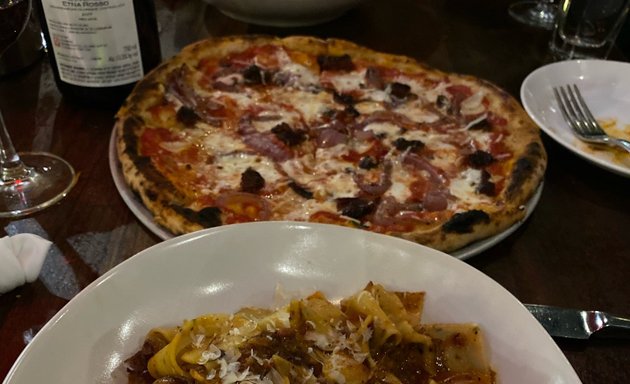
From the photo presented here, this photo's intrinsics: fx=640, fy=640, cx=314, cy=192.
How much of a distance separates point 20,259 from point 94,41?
64cm

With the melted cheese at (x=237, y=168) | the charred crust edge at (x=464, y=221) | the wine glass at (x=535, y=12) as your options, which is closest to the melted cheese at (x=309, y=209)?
the melted cheese at (x=237, y=168)

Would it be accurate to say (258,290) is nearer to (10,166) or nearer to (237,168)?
(237,168)

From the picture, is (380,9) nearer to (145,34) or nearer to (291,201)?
(145,34)

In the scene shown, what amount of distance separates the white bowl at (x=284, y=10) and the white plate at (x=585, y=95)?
27.0 inches

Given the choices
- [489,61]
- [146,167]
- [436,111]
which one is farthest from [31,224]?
[489,61]

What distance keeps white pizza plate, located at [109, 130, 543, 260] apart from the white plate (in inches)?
9.2

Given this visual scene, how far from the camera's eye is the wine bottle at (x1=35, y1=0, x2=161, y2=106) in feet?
4.88

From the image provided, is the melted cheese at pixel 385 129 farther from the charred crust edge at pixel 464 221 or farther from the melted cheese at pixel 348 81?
the charred crust edge at pixel 464 221

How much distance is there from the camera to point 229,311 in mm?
907

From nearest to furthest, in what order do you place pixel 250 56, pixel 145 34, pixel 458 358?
pixel 458 358 < pixel 145 34 < pixel 250 56

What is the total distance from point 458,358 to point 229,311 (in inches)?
12.7

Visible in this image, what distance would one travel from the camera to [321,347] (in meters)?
0.81

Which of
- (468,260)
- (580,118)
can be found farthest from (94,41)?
(580,118)

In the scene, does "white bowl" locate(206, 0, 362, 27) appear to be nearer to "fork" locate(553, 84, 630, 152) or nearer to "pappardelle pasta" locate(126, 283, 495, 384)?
"fork" locate(553, 84, 630, 152)
